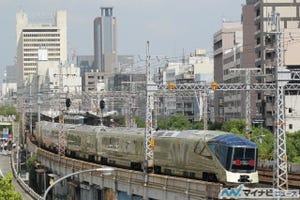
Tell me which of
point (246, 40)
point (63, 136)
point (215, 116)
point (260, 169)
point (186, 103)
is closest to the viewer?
point (260, 169)

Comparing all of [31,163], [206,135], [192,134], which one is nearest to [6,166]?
[31,163]

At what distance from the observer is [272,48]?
11231 cm

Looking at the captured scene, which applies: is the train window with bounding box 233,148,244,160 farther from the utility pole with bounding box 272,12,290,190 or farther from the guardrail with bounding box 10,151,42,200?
the guardrail with bounding box 10,151,42,200

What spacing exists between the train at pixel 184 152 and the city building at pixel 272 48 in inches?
1440

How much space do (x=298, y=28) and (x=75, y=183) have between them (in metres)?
46.8

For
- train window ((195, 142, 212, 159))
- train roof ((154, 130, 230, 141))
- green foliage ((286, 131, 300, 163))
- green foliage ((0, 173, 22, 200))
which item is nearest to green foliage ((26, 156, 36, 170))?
green foliage ((286, 131, 300, 163))

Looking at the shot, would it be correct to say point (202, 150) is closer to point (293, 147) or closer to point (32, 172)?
point (293, 147)

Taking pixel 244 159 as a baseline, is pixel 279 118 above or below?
above

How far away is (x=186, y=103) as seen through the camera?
196 metres

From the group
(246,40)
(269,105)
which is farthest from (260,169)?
(246,40)

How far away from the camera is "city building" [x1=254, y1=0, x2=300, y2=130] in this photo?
112 m

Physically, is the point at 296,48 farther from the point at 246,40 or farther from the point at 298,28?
the point at 246,40

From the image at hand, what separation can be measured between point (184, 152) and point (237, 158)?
6414 mm

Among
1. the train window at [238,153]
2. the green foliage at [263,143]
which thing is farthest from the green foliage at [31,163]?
the train window at [238,153]
